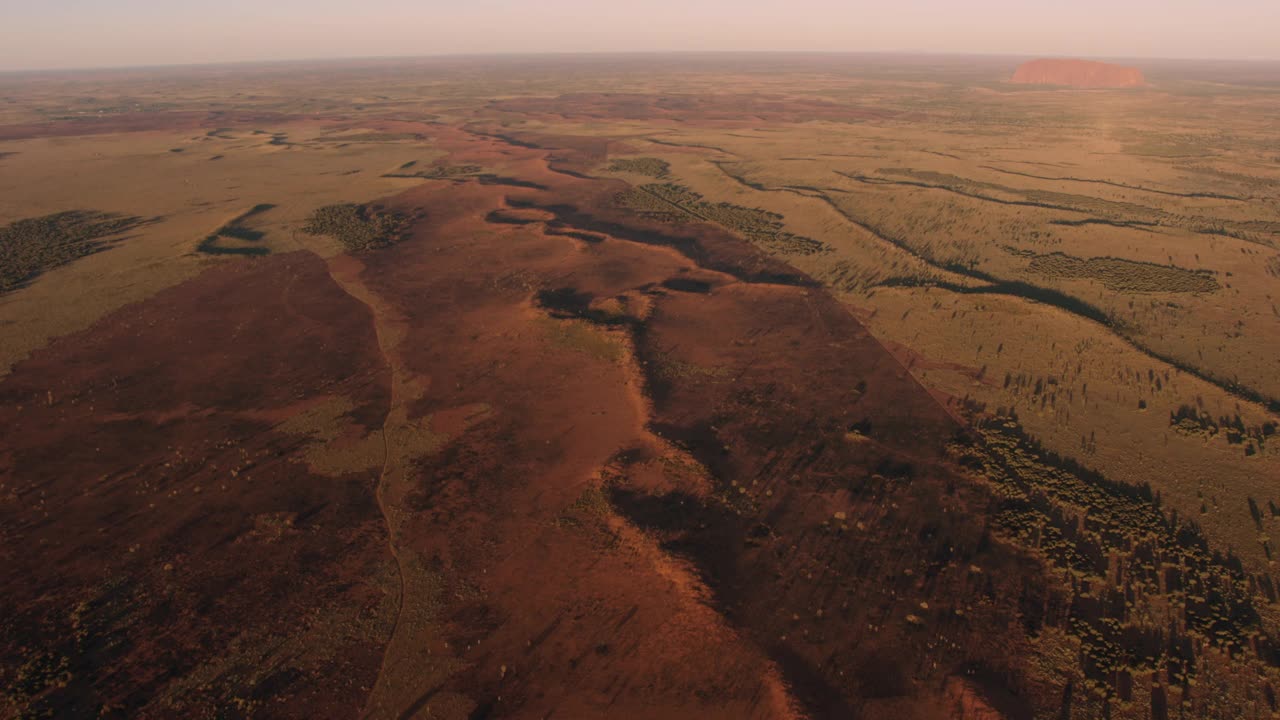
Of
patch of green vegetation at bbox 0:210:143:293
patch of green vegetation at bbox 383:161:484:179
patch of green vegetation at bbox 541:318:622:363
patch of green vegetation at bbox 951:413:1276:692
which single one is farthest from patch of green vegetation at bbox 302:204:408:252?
patch of green vegetation at bbox 951:413:1276:692

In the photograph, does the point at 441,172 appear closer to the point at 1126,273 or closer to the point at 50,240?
the point at 50,240

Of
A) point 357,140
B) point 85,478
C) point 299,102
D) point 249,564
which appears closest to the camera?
point 249,564

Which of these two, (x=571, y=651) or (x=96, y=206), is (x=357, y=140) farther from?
(x=571, y=651)

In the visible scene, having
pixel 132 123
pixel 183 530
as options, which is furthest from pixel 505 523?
pixel 132 123

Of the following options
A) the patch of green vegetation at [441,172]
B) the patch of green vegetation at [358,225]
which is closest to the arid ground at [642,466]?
the patch of green vegetation at [358,225]

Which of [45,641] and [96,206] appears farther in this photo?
[96,206]

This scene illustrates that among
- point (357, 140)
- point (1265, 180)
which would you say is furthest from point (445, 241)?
point (1265, 180)
